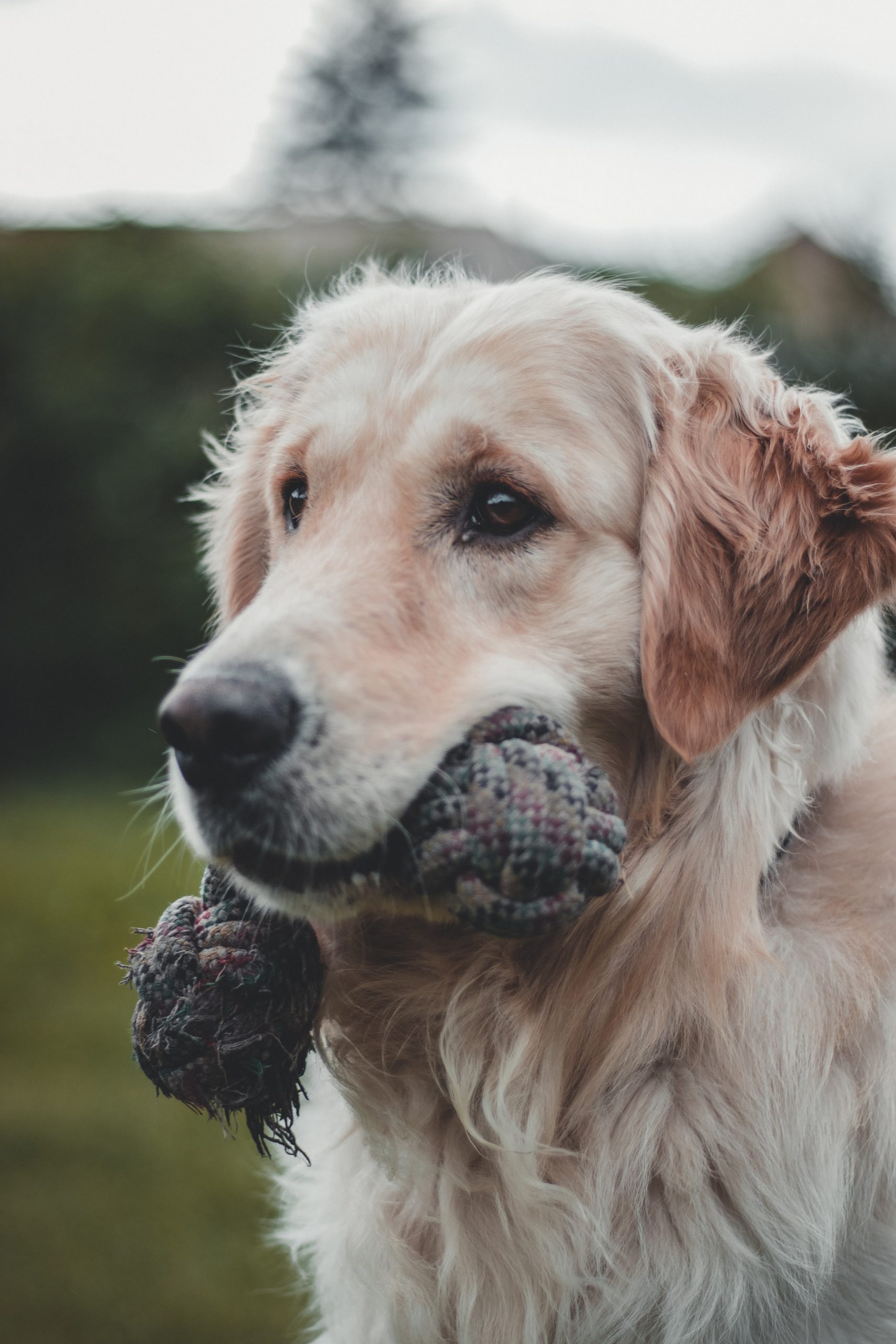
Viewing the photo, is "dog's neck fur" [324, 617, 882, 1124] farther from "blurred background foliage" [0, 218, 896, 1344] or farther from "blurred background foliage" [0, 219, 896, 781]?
"blurred background foliage" [0, 219, 896, 781]

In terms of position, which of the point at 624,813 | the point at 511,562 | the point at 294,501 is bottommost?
the point at 624,813

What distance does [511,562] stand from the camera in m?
2.31

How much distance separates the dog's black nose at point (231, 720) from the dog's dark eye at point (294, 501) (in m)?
0.83

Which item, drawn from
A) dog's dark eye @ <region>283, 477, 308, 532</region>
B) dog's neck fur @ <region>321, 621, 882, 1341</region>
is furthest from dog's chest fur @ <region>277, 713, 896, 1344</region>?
dog's dark eye @ <region>283, 477, 308, 532</region>

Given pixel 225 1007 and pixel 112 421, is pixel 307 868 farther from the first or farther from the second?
pixel 112 421

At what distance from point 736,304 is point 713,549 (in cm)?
934

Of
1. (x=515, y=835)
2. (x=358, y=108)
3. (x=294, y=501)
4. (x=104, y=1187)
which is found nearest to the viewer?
(x=515, y=835)

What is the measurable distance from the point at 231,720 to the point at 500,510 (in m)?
0.77

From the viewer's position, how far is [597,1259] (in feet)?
7.07

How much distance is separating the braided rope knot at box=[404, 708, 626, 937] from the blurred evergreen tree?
2829cm

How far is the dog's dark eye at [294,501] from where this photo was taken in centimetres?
267

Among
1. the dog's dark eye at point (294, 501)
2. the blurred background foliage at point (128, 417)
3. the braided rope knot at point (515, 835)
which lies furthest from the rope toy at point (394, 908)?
the blurred background foliage at point (128, 417)

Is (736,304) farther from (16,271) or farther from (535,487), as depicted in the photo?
(535,487)

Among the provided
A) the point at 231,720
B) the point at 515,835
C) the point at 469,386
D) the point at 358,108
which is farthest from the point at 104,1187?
the point at 358,108
